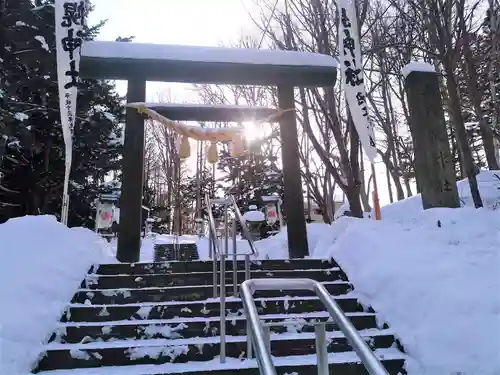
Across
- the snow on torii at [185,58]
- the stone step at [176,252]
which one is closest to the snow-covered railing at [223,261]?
the snow on torii at [185,58]

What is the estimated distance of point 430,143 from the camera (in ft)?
22.5

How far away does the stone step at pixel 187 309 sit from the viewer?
419 cm

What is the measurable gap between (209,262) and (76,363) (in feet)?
7.58

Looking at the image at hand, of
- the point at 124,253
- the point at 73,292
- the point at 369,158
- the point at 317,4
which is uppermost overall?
the point at 317,4

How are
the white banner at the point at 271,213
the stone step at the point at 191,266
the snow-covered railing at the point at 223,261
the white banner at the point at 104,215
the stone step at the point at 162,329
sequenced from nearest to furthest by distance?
the snow-covered railing at the point at 223,261 → the stone step at the point at 162,329 → the stone step at the point at 191,266 → the white banner at the point at 104,215 → the white banner at the point at 271,213

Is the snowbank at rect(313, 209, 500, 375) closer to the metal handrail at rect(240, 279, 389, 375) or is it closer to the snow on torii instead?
the metal handrail at rect(240, 279, 389, 375)

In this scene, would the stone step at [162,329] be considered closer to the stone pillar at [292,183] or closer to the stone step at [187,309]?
the stone step at [187,309]

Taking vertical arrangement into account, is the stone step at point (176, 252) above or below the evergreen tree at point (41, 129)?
below

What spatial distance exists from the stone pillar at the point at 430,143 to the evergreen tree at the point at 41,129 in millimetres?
10525

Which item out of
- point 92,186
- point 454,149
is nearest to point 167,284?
point 92,186

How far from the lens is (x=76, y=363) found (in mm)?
3529

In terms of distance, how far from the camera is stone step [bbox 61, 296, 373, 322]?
13.7 ft

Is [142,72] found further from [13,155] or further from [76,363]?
[13,155]

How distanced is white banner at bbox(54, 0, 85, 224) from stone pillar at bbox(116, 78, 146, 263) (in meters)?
0.93
